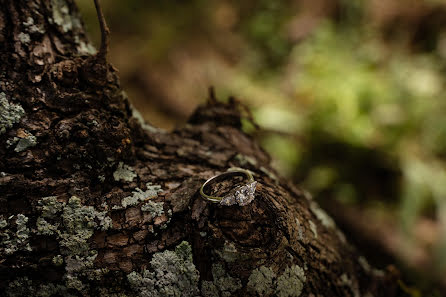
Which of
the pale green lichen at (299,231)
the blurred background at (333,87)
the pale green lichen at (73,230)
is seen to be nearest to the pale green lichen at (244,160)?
the pale green lichen at (299,231)

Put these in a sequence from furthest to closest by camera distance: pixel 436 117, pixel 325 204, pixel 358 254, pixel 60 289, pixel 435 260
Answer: pixel 436 117 → pixel 325 204 → pixel 435 260 → pixel 358 254 → pixel 60 289

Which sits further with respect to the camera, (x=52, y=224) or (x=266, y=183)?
(x=266, y=183)

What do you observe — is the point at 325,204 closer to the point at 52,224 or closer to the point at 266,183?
the point at 266,183

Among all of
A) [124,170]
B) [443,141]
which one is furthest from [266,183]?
[443,141]

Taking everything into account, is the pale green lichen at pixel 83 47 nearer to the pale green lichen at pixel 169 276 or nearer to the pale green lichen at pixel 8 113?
the pale green lichen at pixel 8 113

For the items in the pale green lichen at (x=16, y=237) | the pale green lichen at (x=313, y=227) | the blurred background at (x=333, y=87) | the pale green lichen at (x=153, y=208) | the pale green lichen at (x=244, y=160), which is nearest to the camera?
the pale green lichen at (x=16, y=237)

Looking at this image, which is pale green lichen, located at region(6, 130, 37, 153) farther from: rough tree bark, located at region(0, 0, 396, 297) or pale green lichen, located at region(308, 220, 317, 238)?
pale green lichen, located at region(308, 220, 317, 238)
